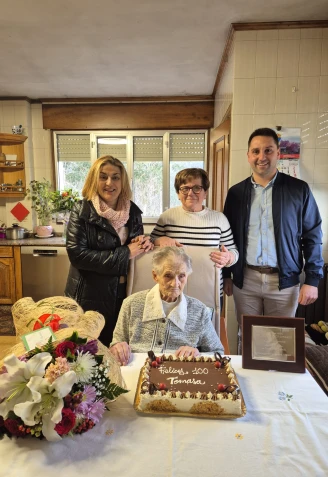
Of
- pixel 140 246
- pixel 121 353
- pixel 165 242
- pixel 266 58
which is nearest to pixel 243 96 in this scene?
A: pixel 266 58

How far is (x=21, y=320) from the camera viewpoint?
3.72ft

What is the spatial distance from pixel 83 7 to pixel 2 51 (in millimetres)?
1069

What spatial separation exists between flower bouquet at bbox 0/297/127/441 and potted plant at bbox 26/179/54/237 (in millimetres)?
3486

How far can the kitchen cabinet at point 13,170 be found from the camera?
409 cm

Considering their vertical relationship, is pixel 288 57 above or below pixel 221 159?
above

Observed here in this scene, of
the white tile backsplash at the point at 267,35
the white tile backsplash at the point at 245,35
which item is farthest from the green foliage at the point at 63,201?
the white tile backsplash at the point at 267,35

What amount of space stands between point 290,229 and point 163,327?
3.14ft

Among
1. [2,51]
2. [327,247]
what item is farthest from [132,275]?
[2,51]

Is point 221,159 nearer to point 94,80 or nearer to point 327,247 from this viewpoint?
point 327,247

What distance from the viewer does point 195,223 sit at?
73.7 inches

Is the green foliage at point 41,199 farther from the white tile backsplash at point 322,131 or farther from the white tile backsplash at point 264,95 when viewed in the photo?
the white tile backsplash at point 322,131

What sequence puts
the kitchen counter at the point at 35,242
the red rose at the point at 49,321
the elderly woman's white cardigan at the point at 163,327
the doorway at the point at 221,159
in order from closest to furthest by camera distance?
the red rose at the point at 49,321, the elderly woman's white cardigan at the point at 163,327, the doorway at the point at 221,159, the kitchen counter at the point at 35,242

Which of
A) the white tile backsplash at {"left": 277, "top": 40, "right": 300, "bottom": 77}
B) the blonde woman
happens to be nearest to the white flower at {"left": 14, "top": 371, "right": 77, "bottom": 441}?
the blonde woman

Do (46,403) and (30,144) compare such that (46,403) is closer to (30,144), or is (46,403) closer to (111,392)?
(111,392)
